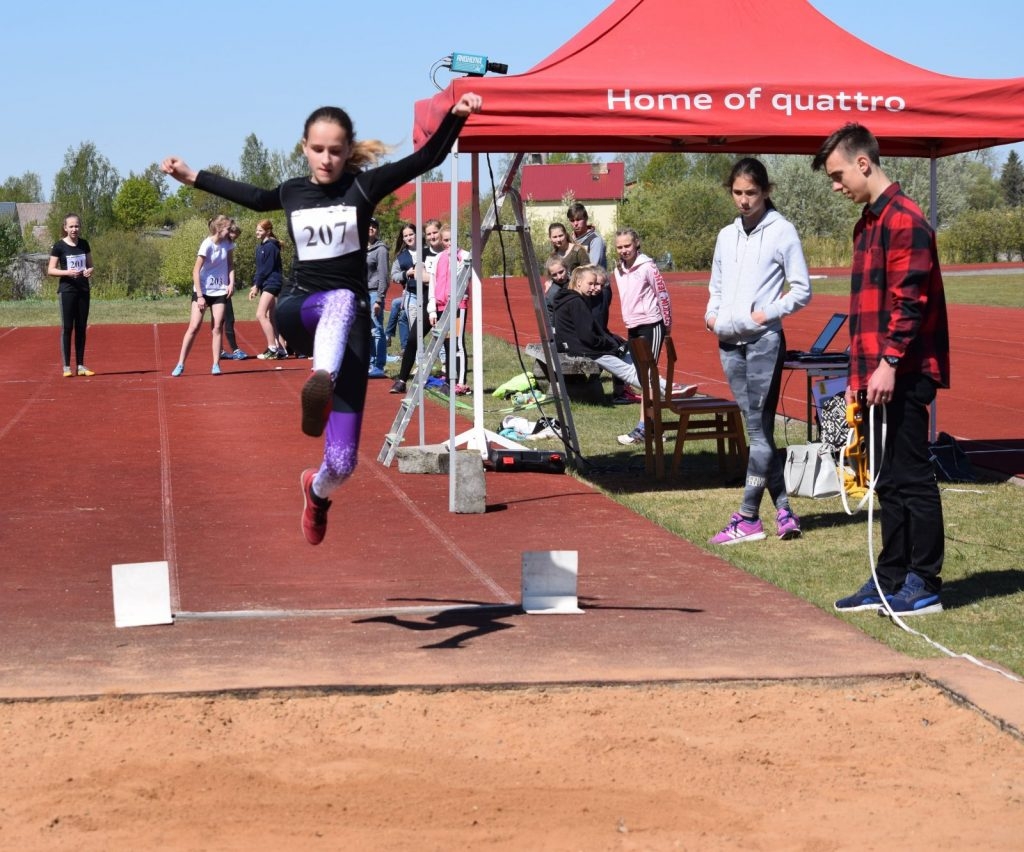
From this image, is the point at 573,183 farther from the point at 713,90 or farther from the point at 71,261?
the point at 713,90

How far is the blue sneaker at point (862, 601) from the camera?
6.80 metres

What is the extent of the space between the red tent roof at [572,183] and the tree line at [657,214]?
453 cm

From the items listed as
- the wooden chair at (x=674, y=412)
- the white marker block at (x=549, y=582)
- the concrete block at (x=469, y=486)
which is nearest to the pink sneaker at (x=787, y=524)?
the concrete block at (x=469, y=486)

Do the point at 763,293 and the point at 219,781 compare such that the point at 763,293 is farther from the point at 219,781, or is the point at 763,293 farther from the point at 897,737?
the point at 219,781

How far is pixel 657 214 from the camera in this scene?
76625 mm

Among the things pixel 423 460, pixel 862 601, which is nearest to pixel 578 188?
pixel 423 460

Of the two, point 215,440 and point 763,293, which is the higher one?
point 763,293

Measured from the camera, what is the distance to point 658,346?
12.9m

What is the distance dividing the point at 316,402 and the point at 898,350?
259 cm

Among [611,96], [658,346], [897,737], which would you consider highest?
[611,96]

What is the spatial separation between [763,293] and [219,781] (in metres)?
4.73

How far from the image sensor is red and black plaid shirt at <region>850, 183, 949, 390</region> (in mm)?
6492

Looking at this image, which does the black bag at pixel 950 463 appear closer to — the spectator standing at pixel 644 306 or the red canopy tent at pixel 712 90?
the red canopy tent at pixel 712 90

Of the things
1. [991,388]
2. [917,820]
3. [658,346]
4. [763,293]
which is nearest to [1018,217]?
[991,388]
